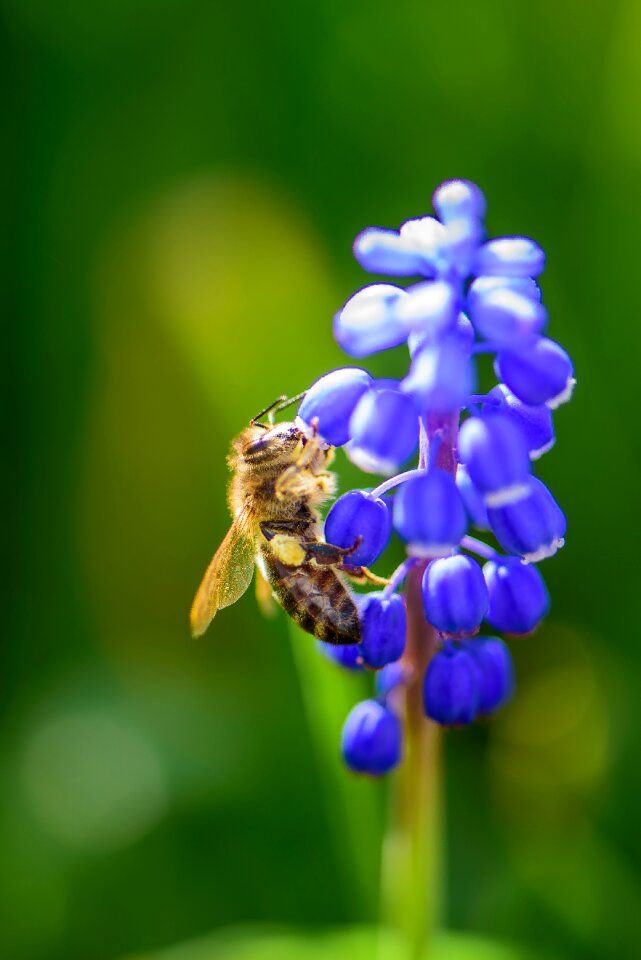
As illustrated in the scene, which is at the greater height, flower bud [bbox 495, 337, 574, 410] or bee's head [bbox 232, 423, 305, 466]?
bee's head [bbox 232, 423, 305, 466]

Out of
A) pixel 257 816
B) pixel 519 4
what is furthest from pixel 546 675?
pixel 519 4

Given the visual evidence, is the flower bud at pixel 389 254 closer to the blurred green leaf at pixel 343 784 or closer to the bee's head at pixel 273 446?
the bee's head at pixel 273 446

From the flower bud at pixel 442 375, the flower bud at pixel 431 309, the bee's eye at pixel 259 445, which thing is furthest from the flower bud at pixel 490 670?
the flower bud at pixel 431 309

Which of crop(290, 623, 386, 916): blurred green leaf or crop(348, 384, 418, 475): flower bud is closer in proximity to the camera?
crop(348, 384, 418, 475): flower bud

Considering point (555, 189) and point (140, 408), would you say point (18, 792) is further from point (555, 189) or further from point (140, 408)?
point (555, 189)

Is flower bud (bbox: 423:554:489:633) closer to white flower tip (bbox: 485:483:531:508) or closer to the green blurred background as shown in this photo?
white flower tip (bbox: 485:483:531:508)

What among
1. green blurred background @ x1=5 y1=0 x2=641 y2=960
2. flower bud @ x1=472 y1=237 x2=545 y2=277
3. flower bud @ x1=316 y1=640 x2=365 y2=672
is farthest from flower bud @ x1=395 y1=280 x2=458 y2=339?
green blurred background @ x1=5 y1=0 x2=641 y2=960

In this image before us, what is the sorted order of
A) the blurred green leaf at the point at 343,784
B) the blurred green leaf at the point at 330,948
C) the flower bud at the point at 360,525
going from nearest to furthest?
the flower bud at the point at 360,525
the blurred green leaf at the point at 343,784
the blurred green leaf at the point at 330,948
